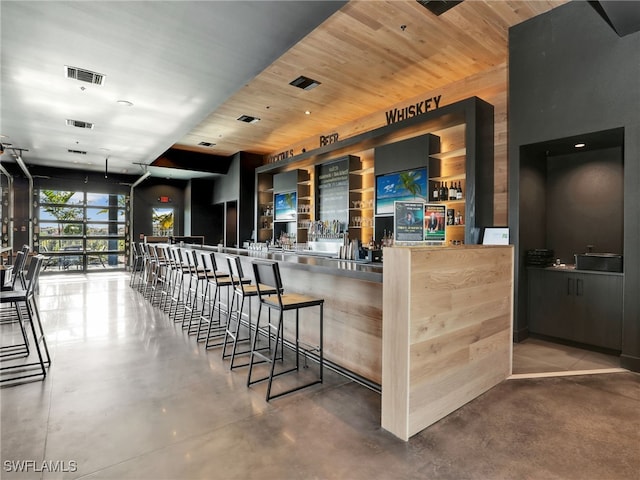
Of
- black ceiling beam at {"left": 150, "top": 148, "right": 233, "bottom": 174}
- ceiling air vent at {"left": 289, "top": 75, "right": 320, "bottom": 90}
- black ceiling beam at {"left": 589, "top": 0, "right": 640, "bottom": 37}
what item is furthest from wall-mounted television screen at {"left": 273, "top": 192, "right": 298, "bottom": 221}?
black ceiling beam at {"left": 589, "top": 0, "right": 640, "bottom": 37}

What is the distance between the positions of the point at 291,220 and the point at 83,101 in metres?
4.69

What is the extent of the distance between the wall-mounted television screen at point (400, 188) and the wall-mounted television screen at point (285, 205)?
2.78 meters

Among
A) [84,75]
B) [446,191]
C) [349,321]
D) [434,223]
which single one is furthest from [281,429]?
[84,75]

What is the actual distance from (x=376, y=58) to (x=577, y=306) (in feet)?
12.8

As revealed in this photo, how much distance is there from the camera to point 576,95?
3.82 meters

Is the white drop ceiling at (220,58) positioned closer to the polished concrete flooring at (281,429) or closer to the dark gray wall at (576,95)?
the dark gray wall at (576,95)

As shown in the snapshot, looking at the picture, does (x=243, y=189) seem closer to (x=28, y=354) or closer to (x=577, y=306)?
(x=28, y=354)

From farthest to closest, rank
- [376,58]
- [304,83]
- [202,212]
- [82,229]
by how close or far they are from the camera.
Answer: [202,212] < [82,229] < [304,83] < [376,58]

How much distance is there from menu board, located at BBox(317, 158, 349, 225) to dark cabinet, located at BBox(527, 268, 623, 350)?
11.7ft

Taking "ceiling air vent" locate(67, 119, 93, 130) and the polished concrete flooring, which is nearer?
the polished concrete flooring

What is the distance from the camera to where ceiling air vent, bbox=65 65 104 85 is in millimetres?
4055

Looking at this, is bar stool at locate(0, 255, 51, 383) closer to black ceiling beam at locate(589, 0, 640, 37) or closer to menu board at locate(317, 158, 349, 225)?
menu board at locate(317, 158, 349, 225)

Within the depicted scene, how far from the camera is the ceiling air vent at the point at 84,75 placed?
13.3ft

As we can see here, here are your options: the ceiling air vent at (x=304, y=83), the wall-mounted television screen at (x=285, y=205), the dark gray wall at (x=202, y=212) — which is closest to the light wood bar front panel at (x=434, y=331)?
the ceiling air vent at (x=304, y=83)
